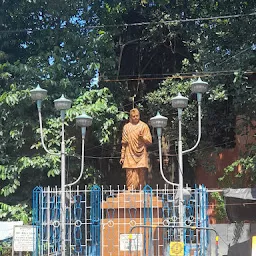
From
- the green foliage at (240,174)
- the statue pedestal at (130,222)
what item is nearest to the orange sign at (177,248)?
the statue pedestal at (130,222)

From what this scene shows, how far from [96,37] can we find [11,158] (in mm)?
4271

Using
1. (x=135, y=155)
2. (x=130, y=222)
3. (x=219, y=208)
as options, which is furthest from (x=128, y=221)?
(x=219, y=208)

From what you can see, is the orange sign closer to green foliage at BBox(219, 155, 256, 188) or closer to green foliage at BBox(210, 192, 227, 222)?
green foliage at BBox(219, 155, 256, 188)

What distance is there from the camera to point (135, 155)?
12.4 meters

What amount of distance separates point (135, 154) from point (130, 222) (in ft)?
5.57

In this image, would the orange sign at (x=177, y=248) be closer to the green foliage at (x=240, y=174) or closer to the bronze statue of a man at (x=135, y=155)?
the bronze statue of a man at (x=135, y=155)

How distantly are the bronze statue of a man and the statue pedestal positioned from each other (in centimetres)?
55

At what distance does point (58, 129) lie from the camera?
1425 cm

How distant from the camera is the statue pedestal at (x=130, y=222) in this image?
11.3 m

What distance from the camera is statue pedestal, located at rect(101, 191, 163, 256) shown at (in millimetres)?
11344

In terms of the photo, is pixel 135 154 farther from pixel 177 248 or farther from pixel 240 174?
pixel 177 248

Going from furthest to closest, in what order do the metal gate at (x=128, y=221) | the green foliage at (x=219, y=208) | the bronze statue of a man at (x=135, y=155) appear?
the green foliage at (x=219, y=208) → the bronze statue of a man at (x=135, y=155) → the metal gate at (x=128, y=221)

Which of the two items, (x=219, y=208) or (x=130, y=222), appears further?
(x=219, y=208)

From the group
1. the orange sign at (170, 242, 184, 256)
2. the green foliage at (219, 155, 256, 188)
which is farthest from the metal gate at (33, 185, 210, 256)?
the green foliage at (219, 155, 256, 188)
